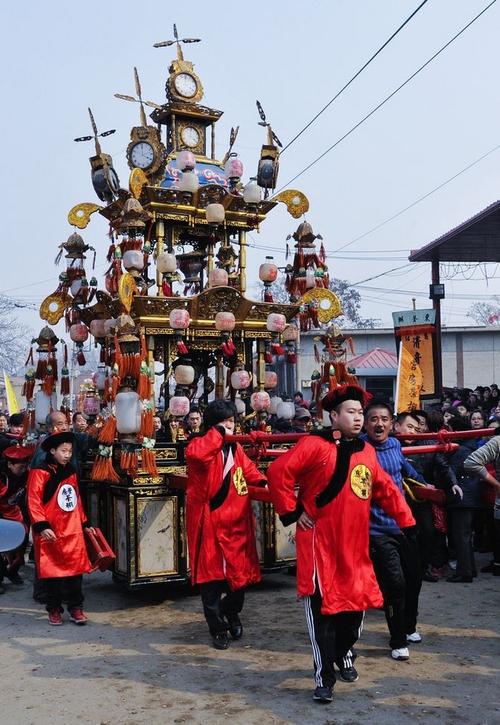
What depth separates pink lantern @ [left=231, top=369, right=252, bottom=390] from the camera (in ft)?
25.2

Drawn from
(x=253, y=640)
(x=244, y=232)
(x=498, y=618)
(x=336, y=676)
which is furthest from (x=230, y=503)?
(x=244, y=232)

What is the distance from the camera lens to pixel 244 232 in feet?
26.9

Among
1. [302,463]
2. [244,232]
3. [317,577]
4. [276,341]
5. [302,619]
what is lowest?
[302,619]

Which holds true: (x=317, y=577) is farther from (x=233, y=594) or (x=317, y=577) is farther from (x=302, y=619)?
(x=302, y=619)

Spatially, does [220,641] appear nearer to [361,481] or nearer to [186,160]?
[361,481]

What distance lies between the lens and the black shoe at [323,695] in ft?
13.4

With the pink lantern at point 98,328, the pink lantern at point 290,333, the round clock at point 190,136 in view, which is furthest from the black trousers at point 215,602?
the round clock at point 190,136

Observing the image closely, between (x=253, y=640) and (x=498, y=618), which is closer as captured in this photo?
(x=253, y=640)

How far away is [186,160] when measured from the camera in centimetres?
753

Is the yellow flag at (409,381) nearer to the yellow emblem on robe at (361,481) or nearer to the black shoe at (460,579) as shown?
the black shoe at (460,579)

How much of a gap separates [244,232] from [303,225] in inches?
25.9

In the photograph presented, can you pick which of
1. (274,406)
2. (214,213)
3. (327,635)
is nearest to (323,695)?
(327,635)

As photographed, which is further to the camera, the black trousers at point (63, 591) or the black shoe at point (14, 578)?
the black shoe at point (14, 578)

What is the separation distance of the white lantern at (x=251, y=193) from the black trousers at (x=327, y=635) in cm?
471
